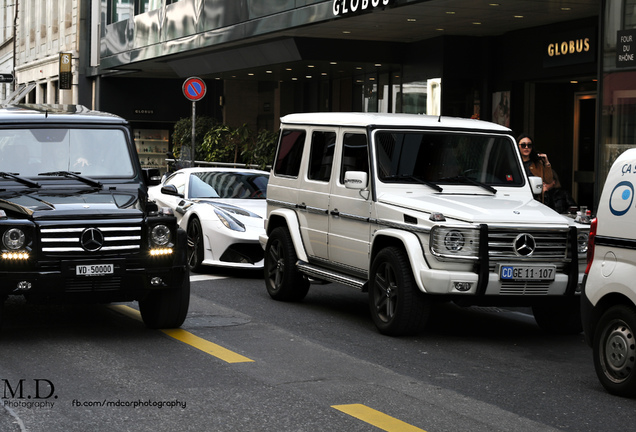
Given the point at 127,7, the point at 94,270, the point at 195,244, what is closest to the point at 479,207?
the point at 94,270

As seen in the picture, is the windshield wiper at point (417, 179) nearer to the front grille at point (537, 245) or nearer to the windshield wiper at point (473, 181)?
the windshield wiper at point (473, 181)

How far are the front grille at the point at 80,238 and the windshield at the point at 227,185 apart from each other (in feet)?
20.0

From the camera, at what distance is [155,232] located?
28.7 feet

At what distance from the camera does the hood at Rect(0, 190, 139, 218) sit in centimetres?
852

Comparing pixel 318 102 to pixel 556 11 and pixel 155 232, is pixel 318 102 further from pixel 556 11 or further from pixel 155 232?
pixel 155 232

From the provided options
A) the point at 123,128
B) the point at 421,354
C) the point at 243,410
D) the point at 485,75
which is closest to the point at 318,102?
the point at 485,75

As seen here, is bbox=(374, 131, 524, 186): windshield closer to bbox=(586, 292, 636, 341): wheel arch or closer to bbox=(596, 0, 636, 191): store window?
bbox=(586, 292, 636, 341): wheel arch

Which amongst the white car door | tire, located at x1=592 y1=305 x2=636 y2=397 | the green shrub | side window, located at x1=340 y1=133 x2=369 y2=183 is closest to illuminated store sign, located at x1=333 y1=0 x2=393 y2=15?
side window, located at x1=340 y1=133 x2=369 y2=183

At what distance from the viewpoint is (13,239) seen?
8.29 m

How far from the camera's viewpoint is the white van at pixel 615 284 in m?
6.98

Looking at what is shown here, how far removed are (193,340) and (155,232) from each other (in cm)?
95

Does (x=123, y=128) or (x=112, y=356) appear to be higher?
(x=123, y=128)

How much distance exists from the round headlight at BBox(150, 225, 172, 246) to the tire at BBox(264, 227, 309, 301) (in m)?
2.52

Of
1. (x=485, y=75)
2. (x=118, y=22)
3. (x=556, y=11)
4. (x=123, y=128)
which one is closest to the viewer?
(x=123, y=128)
